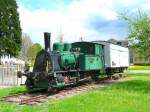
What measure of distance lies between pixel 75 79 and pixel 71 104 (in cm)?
736

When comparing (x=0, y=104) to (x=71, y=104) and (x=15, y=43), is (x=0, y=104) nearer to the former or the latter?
(x=71, y=104)

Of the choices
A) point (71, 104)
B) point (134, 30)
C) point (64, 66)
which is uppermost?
point (134, 30)

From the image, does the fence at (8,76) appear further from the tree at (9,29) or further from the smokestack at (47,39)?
the tree at (9,29)

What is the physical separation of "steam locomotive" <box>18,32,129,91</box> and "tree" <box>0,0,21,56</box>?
38.0 metres

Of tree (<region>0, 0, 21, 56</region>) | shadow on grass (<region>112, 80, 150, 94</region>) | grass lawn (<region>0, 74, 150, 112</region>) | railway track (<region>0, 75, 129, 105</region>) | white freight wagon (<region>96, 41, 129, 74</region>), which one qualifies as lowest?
grass lawn (<region>0, 74, 150, 112</region>)

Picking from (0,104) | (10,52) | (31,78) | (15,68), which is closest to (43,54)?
(31,78)

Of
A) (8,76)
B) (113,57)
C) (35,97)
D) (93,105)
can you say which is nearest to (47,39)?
(35,97)

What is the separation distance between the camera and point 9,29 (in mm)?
67500

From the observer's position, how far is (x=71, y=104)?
16359 mm

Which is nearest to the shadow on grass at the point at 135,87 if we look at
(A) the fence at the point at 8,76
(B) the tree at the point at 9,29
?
(A) the fence at the point at 8,76

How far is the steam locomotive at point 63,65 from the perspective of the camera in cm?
2089

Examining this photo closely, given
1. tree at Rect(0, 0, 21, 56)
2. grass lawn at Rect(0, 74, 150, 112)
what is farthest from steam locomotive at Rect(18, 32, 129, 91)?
tree at Rect(0, 0, 21, 56)

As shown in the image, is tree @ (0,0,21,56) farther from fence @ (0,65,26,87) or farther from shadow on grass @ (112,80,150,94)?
shadow on grass @ (112,80,150,94)

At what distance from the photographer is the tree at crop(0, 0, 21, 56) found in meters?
65.2
